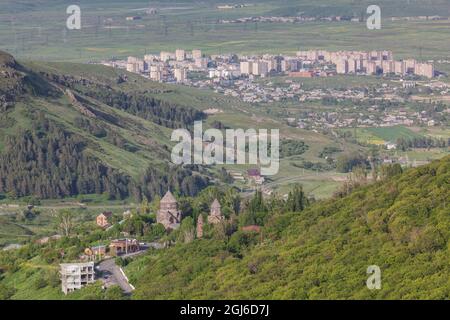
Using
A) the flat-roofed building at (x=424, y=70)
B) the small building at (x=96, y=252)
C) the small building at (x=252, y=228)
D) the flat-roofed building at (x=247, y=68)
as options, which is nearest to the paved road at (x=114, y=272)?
the small building at (x=96, y=252)

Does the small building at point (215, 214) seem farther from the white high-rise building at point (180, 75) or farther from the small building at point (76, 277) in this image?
the white high-rise building at point (180, 75)

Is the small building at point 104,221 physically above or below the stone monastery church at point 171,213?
below

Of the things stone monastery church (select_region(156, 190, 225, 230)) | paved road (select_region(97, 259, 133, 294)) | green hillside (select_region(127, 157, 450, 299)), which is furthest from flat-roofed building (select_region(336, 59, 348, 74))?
paved road (select_region(97, 259, 133, 294))

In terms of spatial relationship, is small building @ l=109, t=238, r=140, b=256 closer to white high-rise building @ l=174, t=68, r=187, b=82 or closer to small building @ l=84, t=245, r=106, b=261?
small building @ l=84, t=245, r=106, b=261

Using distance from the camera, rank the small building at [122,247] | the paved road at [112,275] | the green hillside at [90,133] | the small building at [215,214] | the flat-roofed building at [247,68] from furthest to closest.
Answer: the flat-roofed building at [247,68]
the green hillside at [90,133]
the small building at [215,214]
the small building at [122,247]
the paved road at [112,275]

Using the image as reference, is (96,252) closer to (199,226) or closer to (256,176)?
(199,226)
